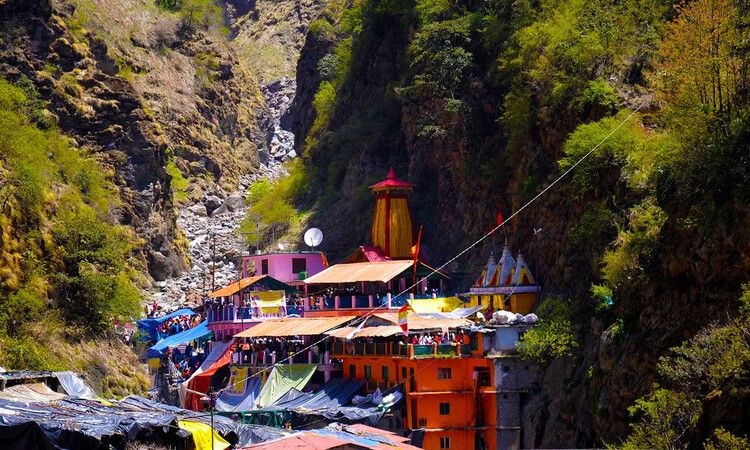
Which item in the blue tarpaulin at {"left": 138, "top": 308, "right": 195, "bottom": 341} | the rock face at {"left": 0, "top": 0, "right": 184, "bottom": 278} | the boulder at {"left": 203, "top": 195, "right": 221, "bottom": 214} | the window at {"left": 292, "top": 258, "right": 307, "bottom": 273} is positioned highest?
the rock face at {"left": 0, "top": 0, "right": 184, "bottom": 278}

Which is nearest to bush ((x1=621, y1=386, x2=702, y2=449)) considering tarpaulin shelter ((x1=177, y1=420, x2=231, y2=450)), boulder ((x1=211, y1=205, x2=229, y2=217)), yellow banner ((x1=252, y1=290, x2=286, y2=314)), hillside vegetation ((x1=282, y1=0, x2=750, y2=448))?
hillside vegetation ((x1=282, y1=0, x2=750, y2=448))

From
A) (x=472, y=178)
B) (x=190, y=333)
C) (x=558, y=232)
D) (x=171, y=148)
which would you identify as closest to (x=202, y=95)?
(x=171, y=148)

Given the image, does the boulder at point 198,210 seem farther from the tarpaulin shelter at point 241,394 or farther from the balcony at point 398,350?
the balcony at point 398,350

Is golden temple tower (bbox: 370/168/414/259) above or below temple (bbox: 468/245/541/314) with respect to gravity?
above

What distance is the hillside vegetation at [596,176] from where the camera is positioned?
34.5 m

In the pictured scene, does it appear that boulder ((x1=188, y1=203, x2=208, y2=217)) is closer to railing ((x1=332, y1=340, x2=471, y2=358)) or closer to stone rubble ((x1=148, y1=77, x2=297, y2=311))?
stone rubble ((x1=148, y1=77, x2=297, y2=311))

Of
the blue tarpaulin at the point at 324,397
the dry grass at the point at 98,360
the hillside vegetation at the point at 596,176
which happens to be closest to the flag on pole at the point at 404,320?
the blue tarpaulin at the point at 324,397

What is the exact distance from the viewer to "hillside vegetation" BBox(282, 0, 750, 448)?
34.5 m

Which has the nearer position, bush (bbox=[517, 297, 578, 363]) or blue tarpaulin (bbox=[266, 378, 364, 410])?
bush (bbox=[517, 297, 578, 363])

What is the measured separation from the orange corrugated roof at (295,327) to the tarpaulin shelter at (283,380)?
1476 millimetres

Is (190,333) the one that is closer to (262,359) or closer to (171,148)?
(262,359)

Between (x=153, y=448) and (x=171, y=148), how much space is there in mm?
77127

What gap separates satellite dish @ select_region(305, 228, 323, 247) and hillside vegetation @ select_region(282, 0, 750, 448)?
2.61 meters

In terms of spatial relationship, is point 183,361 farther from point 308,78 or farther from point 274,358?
point 308,78
